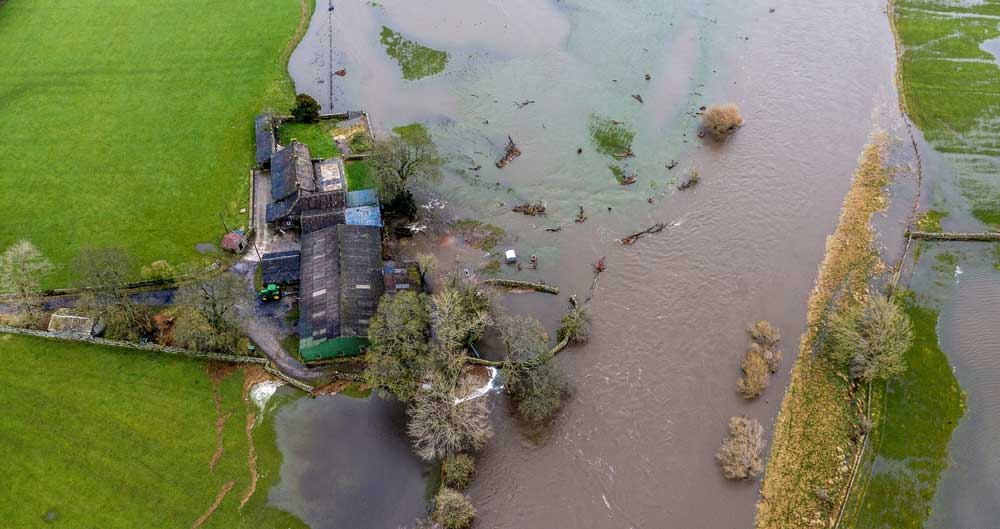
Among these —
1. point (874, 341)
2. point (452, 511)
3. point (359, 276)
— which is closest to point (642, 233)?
point (874, 341)

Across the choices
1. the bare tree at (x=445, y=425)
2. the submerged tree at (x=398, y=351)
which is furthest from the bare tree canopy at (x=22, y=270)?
the bare tree at (x=445, y=425)

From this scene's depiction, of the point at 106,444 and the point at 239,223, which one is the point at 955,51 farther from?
the point at 106,444

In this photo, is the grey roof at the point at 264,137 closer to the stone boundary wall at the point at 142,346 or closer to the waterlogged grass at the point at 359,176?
the waterlogged grass at the point at 359,176

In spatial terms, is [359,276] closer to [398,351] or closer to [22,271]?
[398,351]

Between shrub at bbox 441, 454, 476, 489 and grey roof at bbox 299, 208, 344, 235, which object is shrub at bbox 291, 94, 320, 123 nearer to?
grey roof at bbox 299, 208, 344, 235

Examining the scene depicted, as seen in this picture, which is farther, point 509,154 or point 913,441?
point 509,154

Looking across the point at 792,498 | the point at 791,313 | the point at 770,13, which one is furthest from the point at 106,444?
the point at 770,13
